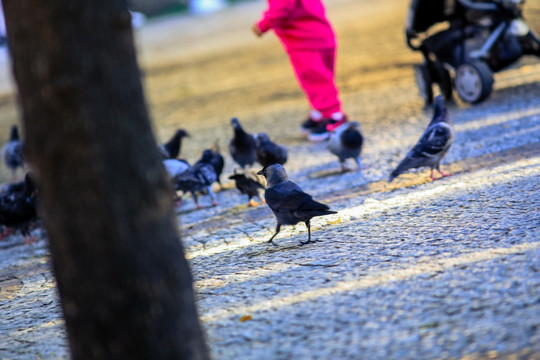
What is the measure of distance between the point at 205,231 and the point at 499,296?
10.4 ft

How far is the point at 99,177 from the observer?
109 inches

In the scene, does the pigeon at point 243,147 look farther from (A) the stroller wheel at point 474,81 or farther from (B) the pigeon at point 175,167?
(A) the stroller wheel at point 474,81

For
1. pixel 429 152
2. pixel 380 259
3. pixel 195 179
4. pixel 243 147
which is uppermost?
pixel 243 147

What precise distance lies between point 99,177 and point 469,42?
7.69 m

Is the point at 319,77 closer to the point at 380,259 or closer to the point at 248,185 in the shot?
the point at 248,185

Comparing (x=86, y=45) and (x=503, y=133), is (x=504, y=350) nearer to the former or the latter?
(x=86, y=45)

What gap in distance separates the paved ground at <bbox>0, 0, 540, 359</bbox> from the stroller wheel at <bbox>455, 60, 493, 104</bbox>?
22cm

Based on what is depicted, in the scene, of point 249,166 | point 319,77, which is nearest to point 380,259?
point 249,166

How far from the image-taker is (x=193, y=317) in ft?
9.73

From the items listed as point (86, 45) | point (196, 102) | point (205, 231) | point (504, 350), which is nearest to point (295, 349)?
point (504, 350)

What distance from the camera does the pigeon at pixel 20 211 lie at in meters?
7.14

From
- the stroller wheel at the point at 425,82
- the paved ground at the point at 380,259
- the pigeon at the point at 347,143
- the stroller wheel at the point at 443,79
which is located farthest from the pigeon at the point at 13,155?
the stroller wheel at the point at 443,79

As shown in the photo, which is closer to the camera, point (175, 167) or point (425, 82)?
point (175, 167)

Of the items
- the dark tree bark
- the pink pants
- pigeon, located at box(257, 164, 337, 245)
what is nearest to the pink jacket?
the pink pants
